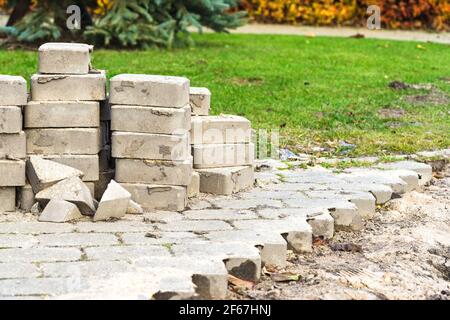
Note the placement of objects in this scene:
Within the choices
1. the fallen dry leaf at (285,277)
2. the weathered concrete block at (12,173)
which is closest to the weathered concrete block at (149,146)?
the weathered concrete block at (12,173)

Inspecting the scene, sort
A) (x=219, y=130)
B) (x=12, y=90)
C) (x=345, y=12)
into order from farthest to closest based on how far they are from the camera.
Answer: (x=345, y=12) → (x=219, y=130) → (x=12, y=90)

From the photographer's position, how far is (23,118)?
679 cm

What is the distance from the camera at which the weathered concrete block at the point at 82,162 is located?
682cm

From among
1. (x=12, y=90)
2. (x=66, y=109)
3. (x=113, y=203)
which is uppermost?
(x=12, y=90)

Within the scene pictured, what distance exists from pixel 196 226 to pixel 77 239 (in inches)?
30.3

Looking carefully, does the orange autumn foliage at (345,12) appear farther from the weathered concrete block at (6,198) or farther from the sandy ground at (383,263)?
the weathered concrete block at (6,198)

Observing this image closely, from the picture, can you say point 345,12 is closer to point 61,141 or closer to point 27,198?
point 61,141

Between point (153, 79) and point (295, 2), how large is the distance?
1166cm

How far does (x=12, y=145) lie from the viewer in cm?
667

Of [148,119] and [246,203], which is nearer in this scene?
[148,119]

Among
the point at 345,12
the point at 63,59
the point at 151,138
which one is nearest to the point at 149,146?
the point at 151,138

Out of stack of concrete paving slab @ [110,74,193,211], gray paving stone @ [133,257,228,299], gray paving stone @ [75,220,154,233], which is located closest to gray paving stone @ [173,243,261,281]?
gray paving stone @ [133,257,228,299]

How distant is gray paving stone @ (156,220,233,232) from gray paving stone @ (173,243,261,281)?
0.48 m
